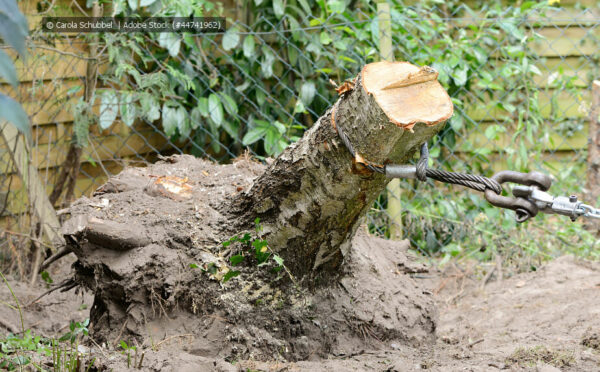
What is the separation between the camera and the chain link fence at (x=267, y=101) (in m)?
3.77

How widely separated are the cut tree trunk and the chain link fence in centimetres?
138

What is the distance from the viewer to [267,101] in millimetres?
4312

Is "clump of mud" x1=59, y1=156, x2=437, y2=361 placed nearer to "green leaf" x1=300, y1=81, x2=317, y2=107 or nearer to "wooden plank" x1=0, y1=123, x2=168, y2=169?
"wooden plank" x1=0, y1=123, x2=168, y2=169

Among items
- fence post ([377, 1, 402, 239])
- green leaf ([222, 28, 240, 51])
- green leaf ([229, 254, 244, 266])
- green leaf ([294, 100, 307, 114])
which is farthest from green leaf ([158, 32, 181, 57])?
green leaf ([229, 254, 244, 266])

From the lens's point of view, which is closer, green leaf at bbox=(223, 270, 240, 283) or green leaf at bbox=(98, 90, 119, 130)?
green leaf at bbox=(223, 270, 240, 283)

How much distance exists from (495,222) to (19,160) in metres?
2.96

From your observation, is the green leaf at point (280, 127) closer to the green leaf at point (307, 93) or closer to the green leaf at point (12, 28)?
the green leaf at point (307, 93)

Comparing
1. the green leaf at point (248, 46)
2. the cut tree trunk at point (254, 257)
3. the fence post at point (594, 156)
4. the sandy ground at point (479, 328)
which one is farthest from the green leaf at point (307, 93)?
the fence post at point (594, 156)

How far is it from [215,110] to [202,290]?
6.55 ft

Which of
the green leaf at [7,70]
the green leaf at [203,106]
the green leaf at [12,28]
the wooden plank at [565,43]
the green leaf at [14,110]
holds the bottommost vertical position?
the wooden plank at [565,43]

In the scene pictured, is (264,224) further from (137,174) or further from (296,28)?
(296,28)

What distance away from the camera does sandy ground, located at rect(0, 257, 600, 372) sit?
7.07 ft

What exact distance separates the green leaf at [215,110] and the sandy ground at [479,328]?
1283 millimetres

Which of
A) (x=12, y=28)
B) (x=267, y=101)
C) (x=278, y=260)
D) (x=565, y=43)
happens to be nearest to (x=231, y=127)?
(x=267, y=101)
